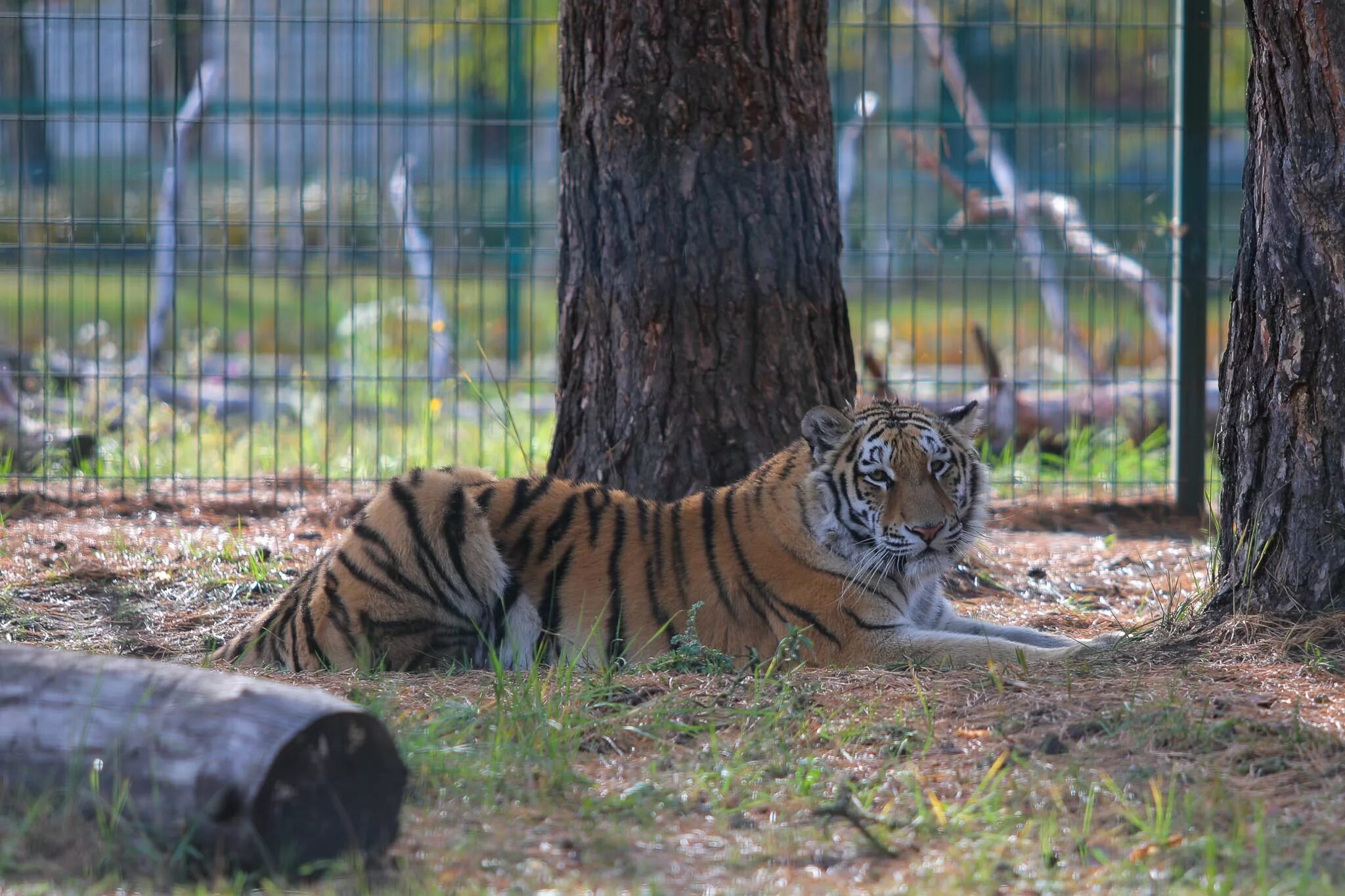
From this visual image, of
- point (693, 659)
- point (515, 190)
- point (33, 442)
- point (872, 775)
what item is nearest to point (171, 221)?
point (33, 442)

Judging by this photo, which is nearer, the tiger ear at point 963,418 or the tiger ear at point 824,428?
the tiger ear at point 824,428

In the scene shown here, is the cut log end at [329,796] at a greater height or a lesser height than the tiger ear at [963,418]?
lesser

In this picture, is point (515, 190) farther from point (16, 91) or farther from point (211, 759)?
point (211, 759)

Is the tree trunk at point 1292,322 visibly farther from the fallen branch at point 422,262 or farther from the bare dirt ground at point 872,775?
the fallen branch at point 422,262

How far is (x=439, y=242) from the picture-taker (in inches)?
527

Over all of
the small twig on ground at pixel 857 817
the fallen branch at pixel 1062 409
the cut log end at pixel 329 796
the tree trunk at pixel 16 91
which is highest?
the tree trunk at pixel 16 91

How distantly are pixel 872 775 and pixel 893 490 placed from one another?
50.4 inches

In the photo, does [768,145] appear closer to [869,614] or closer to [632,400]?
[632,400]

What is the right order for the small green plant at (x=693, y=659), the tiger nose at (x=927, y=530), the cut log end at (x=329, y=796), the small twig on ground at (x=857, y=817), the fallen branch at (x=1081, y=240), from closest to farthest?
the cut log end at (x=329, y=796) → the small twig on ground at (x=857, y=817) → the small green plant at (x=693, y=659) → the tiger nose at (x=927, y=530) → the fallen branch at (x=1081, y=240)

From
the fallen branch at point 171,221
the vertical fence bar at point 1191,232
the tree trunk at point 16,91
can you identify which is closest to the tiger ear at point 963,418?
the vertical fence bar at point 1191,232

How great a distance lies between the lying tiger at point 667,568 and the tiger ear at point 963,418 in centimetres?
7

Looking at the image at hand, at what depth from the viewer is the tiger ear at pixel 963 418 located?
428cm

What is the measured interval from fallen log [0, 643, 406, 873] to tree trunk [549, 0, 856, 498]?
252 cm

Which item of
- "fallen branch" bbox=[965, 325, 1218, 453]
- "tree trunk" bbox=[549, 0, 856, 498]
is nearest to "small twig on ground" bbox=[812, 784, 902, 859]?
"tree trunk" bbox=[549, 0, 856, 498]
